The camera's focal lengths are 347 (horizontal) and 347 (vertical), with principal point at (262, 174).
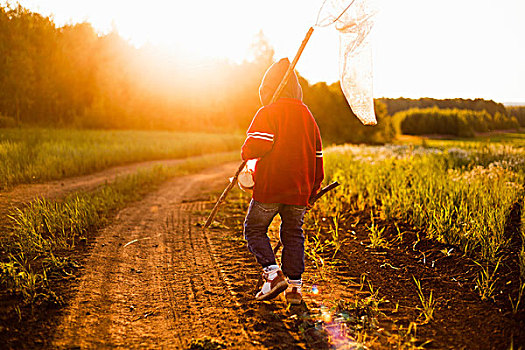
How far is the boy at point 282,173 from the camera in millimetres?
3232

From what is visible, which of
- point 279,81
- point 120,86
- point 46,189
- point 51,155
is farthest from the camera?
point 120,86

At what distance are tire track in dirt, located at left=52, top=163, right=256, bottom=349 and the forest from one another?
252 inches

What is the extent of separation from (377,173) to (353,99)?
520 centimetres

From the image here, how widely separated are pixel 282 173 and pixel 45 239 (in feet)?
11.5

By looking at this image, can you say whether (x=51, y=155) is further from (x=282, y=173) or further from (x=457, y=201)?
(x=457, y=201)

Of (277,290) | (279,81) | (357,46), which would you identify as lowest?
(277,290)

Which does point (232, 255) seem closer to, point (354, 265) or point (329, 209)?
point (354, 265)

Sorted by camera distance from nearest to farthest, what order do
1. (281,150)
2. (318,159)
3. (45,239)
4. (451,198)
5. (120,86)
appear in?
(281,150) → (318,159) → (45,239) → (451,198) → (120,86)

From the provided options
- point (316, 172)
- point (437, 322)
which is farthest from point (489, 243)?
point (316, 172)

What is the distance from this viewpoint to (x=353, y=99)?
10.4 ft

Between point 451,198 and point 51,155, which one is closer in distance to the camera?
point 451,198

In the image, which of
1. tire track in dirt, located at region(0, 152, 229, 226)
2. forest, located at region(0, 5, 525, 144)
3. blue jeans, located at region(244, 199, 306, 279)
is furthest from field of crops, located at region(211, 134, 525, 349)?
forest, located at region(0, 5, 525, 144)

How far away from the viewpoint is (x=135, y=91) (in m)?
30.2

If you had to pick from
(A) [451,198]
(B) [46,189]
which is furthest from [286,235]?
(B) [46,189]
